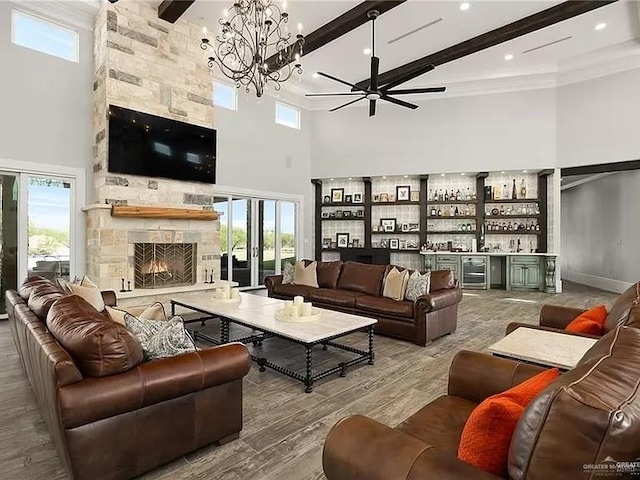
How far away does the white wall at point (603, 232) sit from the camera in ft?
28.8

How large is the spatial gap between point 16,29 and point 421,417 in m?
7.24

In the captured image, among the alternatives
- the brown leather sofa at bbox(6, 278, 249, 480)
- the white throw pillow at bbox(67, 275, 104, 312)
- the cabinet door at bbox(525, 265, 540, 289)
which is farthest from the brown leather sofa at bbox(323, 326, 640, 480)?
the cabinet door at bbox(525, 265, 540, 289)

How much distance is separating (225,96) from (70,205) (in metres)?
3.91

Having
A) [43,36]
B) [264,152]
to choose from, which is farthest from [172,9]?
[264,152]

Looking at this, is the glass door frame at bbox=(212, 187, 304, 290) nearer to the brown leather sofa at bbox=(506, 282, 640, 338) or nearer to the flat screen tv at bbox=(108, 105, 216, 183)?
the flat screen tv at bbox=(108, 105, 216, 183)

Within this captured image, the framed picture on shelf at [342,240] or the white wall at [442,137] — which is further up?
the white wall at [442,137]

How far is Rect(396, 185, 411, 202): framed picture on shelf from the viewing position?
32.4 ft

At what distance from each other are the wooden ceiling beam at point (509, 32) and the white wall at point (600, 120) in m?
2.49

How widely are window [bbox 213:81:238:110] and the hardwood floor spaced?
5.57 metres

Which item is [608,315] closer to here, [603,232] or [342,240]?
[342,240]

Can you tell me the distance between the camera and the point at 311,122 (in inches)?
400

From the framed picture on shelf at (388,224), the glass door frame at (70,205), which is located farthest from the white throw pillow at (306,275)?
the framed picture on shelf at (388,224)

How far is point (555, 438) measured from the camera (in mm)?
989

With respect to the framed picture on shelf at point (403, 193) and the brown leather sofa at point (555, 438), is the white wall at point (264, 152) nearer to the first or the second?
the framed picture on shelf at point (403, 193)
